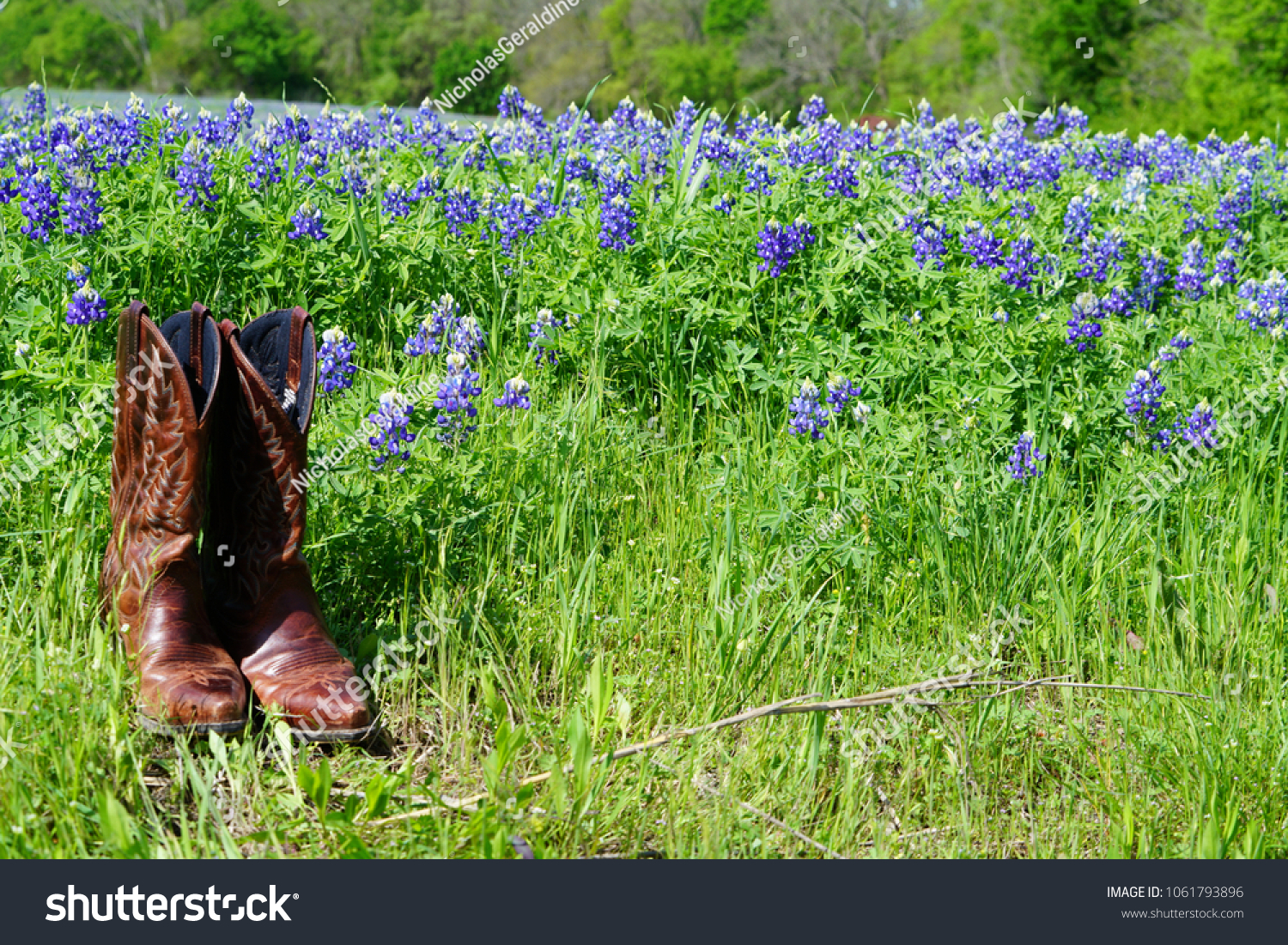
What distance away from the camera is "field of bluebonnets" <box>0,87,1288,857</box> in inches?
78.1

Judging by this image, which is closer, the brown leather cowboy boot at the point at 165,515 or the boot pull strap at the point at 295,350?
the brown leather cowboy boot at the point at 165,515

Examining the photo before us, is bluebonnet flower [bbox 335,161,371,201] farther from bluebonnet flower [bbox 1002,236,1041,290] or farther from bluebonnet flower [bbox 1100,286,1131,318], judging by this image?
bluebonnet flower [bbox 1100,286,1131,318]

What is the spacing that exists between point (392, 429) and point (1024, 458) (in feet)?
5.52

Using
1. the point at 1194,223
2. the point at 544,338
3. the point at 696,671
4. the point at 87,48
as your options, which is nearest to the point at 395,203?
the point at 544,338

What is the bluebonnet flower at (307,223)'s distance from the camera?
3.39m

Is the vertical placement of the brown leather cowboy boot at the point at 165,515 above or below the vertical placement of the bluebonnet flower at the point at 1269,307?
below

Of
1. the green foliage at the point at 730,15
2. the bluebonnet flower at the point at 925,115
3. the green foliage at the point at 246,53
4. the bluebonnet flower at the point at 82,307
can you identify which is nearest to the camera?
the bluebonnet flower at the point at 82,307

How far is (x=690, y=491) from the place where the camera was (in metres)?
2.94

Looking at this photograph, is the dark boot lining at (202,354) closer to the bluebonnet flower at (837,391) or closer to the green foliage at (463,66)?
the bluebonnet flower at (837,391)

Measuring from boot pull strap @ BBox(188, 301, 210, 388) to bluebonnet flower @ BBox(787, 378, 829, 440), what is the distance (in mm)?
1484

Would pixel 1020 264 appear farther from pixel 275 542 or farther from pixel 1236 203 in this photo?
pixel 275 542

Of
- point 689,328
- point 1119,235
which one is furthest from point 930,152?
point 689,328

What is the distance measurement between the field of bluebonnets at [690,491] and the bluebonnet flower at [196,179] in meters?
0.02

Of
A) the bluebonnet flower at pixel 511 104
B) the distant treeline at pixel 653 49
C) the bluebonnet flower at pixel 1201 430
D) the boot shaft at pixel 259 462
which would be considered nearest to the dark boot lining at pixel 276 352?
the boot shaft at pixel 259 462
